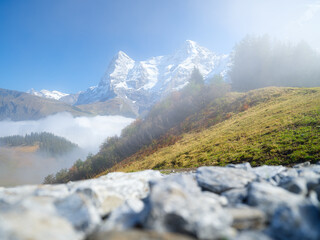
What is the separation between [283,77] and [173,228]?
8937cm

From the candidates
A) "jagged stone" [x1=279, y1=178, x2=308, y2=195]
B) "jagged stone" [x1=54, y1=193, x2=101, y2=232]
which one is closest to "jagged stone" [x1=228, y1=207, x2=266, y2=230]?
"jagged stone" [x1=279, y1=178, x2=308, y2=195]

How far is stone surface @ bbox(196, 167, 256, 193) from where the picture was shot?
17.2ft

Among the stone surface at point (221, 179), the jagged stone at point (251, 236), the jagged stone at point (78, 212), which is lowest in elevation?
the jagged stone at point (251, 236)

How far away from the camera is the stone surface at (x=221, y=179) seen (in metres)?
5.23

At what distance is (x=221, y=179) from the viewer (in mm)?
5523

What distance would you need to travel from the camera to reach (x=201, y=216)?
313 cm

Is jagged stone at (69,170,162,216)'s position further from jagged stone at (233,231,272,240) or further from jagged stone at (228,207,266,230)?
jagged stone at (233,231,272,240)

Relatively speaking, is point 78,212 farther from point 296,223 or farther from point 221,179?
point 296,223

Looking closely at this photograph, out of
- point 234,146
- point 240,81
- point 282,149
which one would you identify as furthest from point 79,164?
point 240,81

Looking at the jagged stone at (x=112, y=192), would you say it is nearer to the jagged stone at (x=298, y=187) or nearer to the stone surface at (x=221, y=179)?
the stone surface at (x=221, y=179)

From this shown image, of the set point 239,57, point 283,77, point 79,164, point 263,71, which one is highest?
point 239,57

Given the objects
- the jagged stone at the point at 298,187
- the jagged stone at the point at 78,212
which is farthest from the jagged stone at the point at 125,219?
the jagged stone at the point at 298,187

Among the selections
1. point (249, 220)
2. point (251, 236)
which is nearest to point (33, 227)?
point (251, 236)

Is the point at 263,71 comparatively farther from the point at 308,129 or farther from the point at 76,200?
the point at 76,200
